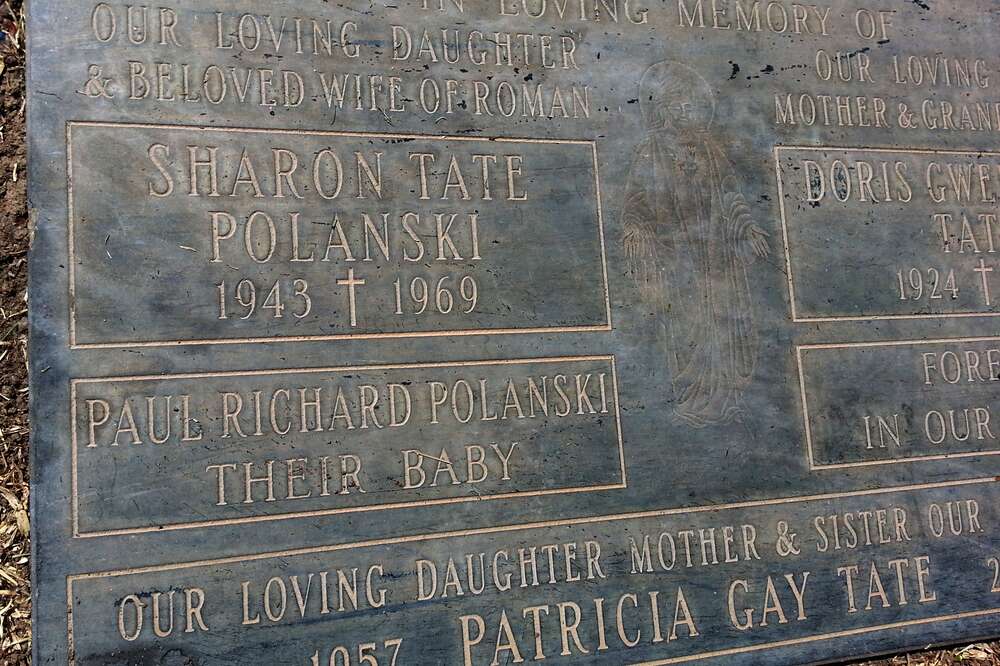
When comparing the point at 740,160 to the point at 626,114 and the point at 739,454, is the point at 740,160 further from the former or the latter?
the point at 739,454

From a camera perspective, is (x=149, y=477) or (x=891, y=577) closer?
(x=149, y=477)

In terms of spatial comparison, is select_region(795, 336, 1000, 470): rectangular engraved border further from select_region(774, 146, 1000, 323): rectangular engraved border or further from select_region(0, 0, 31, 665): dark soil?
select_region(0, 0, 31, 665): dark soil

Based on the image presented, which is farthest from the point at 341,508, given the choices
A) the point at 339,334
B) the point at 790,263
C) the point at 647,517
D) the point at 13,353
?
the point at 790,263

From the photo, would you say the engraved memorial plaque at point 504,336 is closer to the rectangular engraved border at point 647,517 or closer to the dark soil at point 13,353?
the rectangular engraved border at point 647,517

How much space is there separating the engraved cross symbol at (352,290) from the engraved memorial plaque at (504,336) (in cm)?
1

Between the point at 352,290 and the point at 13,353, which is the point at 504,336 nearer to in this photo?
the point at 352,290

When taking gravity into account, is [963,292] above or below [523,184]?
below

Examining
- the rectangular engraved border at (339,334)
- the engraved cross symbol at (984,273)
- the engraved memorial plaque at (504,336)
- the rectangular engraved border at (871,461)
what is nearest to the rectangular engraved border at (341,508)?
the engraved memorial plaque at (504,336)

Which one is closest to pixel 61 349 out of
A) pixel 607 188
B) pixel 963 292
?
pixel 607 188

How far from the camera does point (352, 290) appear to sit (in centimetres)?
357

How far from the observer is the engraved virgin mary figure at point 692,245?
3.88m

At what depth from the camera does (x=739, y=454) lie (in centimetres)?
386

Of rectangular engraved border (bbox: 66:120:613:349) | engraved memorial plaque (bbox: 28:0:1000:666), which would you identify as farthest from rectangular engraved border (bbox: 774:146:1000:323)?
rectangular engraved border (bbox: 66:120:613:349)

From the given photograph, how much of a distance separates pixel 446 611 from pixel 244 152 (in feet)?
7.51
